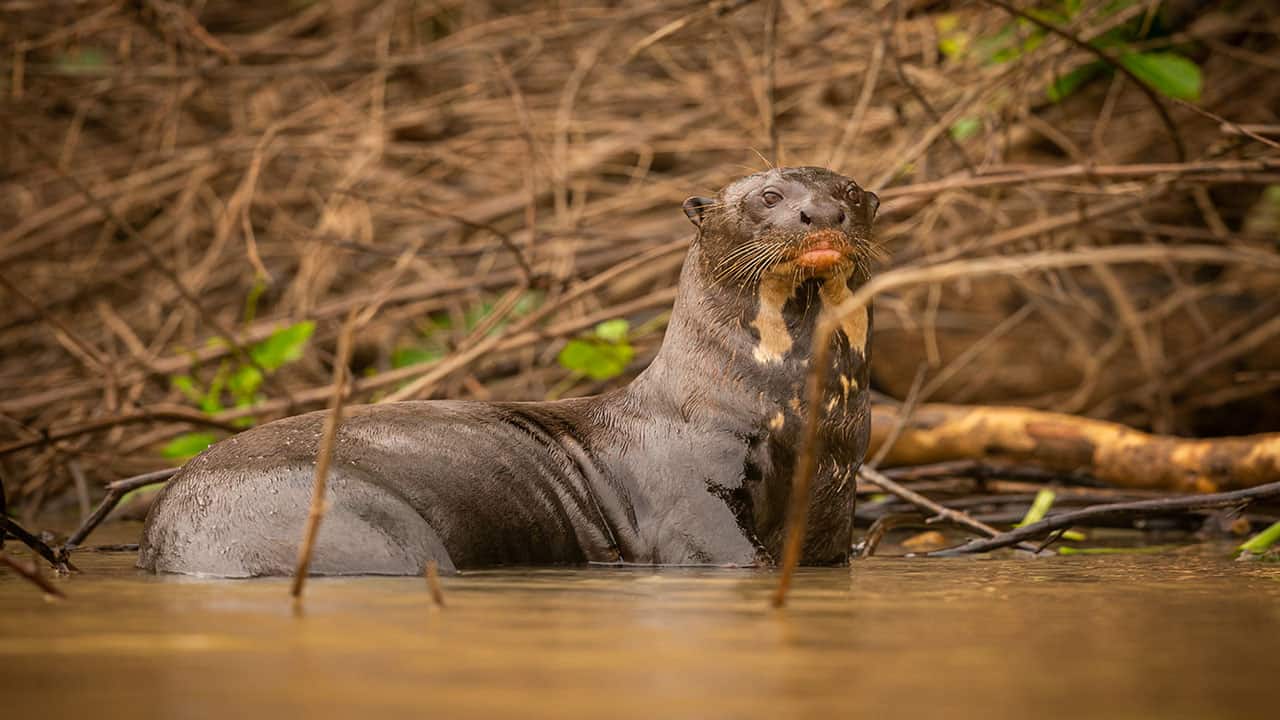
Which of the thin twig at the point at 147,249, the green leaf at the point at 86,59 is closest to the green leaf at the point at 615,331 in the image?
the thin twig at the point at 147,249

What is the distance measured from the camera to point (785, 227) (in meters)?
3.49

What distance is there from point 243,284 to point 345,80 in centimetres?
181

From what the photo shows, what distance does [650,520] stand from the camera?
3.53 meters

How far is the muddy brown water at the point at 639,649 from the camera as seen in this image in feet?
4.81

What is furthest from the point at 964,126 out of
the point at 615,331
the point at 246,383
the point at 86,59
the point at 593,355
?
the point at 86,59

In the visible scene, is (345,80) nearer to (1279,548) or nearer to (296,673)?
(1279,548)

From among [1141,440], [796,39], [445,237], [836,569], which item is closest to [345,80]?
[445,237]

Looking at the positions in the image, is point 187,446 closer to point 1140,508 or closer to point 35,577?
point 35,577

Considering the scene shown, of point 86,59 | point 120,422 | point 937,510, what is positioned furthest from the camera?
point 86,59

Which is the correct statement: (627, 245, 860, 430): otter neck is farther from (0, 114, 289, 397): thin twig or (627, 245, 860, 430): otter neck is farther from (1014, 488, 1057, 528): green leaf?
(0, 114, 289, 397): thin twig

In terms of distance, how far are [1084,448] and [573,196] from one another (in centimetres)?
357

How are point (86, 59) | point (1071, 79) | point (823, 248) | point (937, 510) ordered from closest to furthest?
point (823, 248) → point (937, 510) → point (1071, 79) → point (86, 59)

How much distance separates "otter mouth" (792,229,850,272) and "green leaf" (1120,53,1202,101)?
1.65m

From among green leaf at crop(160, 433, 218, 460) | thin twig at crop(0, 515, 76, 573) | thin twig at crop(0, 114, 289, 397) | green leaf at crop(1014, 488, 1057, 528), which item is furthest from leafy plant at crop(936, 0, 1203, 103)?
thin twig at crop(0, 515, 76, 573)
